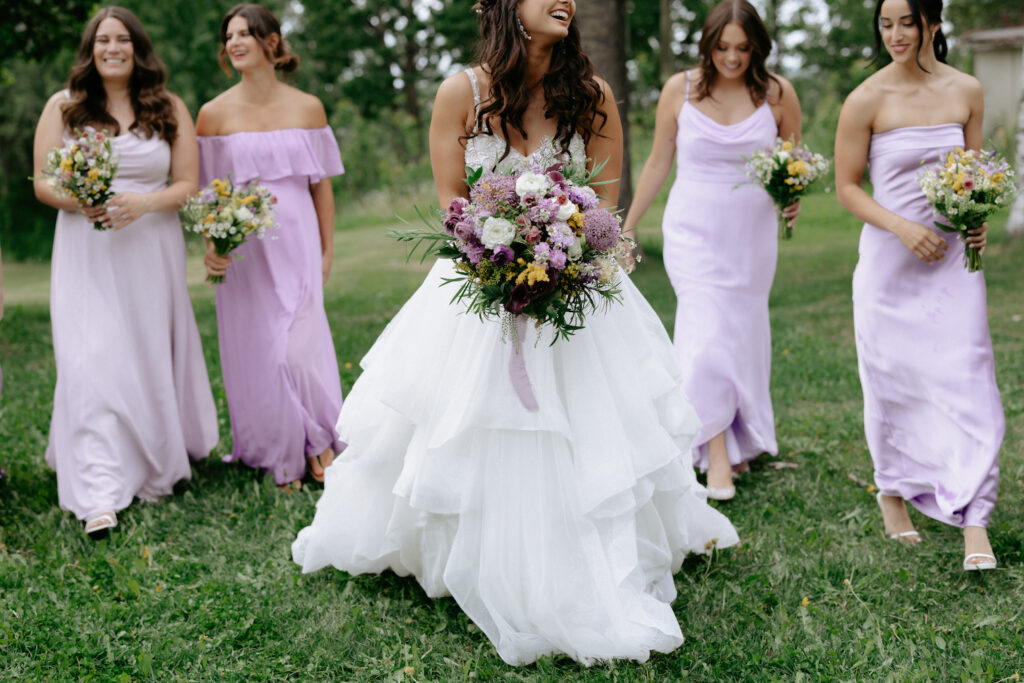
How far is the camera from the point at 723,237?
5871 millimetres

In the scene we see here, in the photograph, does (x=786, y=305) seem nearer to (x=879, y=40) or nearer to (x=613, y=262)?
(x=879, y=40)

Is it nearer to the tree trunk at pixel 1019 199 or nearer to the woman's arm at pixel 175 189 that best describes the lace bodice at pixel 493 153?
the woman's arm at pixel 175 189

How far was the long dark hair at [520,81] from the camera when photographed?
394 centimetres

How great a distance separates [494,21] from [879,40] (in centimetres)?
213

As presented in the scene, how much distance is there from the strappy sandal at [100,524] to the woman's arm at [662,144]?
3.25 m

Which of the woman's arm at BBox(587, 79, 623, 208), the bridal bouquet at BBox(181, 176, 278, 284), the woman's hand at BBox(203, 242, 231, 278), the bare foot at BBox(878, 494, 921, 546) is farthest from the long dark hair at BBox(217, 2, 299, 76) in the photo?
the bare foot at BBox(878, 494, 921, 546)

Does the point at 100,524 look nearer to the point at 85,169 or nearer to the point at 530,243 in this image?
the point at 85,169

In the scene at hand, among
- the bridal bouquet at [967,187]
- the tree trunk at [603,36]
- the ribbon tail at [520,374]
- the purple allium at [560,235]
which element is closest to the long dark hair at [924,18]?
the bridal bouquet at [967,187]

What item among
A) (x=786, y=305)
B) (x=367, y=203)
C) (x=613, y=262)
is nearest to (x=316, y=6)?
(x=367, y=203)

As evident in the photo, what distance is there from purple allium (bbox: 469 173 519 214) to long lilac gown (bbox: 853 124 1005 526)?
2214 millimetres

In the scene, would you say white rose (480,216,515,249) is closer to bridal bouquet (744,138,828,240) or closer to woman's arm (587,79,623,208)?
woman's arm (587,79,623,208)

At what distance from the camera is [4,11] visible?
10398 millimetres

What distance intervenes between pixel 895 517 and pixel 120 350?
4.19 metres

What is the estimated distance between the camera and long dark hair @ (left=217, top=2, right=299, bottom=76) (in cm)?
576
